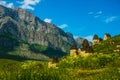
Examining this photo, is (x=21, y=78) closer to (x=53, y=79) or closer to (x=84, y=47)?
(x=53, y=79)

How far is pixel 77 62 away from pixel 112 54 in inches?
579

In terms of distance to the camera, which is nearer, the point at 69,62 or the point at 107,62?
the point at 107,62

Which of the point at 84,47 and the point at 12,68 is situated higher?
the point at 84,47

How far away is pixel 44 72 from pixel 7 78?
16.5ft

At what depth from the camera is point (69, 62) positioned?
455 ft

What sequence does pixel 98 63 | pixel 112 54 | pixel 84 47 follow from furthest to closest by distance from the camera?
pixel 84 47 < pixel 112 54 < pixel 98 63

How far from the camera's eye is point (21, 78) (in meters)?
36.2

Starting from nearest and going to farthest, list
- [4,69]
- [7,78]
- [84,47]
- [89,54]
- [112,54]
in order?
[7,78], [4,69], [112,54], [89,54], [84,47]

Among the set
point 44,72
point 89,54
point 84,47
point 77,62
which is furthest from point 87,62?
point 44,72

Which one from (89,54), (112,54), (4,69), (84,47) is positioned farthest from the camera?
(84,47)

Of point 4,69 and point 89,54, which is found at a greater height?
point 89,54

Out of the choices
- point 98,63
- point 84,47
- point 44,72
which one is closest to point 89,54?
point 84,47

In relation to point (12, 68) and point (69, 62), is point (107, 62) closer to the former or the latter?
point (69, 62)

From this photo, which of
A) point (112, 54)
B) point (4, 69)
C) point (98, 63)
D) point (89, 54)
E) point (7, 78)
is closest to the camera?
point (7, 78)
